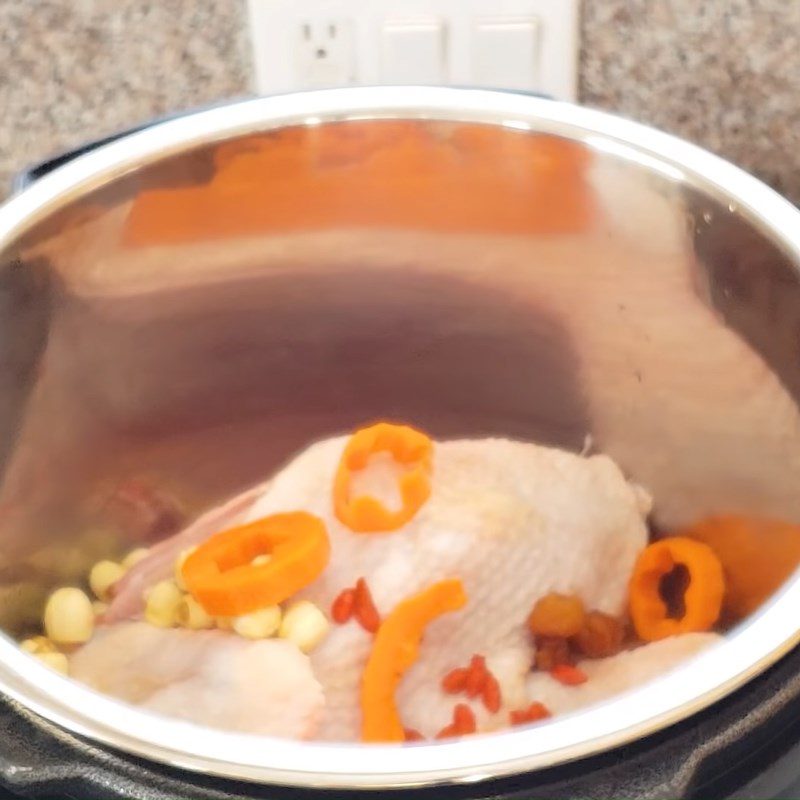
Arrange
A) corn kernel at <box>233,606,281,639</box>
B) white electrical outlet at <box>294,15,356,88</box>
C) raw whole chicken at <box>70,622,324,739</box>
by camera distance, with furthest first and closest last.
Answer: white electrical outlet at <box>294,15,356,88</box> < corn kernel at <box>233,606,281,639</box> < raw whole chicken at <box>70,622,324,739</box>

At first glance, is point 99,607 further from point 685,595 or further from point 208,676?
point 685,595

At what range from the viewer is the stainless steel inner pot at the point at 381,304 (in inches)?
26.6

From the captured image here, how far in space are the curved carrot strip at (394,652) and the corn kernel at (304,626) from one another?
0.04 m

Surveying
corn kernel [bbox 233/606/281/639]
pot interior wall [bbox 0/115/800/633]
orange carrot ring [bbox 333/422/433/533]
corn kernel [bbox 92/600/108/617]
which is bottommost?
corn kernel [bbox 92/600/108/617]

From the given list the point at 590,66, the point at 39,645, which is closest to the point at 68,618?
the point at 39,645

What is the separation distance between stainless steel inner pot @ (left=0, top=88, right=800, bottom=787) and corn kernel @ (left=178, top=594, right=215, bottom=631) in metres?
0.09

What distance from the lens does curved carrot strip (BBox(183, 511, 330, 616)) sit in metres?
0.70

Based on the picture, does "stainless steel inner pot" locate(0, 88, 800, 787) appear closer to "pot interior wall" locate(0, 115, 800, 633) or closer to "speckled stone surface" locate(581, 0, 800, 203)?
"pot interior wall" locate(0, 115, 800, 633)

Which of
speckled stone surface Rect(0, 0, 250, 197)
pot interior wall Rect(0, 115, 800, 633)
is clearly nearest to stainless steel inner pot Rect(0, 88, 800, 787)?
pot interior wall Rect(0, 115, 800, 633)

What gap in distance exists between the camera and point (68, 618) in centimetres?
71

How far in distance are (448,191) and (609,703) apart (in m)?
0.46

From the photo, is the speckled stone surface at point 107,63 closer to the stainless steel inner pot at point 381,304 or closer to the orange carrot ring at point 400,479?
the stainless steel inner pot at point 381,304

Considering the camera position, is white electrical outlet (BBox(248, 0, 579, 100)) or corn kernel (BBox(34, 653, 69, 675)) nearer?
corn kernel (BBox(34, 653, 69, 675))

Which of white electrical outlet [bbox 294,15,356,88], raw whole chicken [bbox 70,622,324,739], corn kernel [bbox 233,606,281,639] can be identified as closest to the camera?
raw whole chicken [bbox 70,622,324,739]
